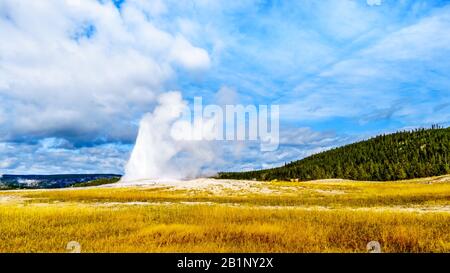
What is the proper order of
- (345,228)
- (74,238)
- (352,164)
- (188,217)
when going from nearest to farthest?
1. (74,238)
2. (345,228)
3. (188,217)
4. (352,164)

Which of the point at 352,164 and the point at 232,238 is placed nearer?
the point at 232,238

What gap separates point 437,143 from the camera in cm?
19112
